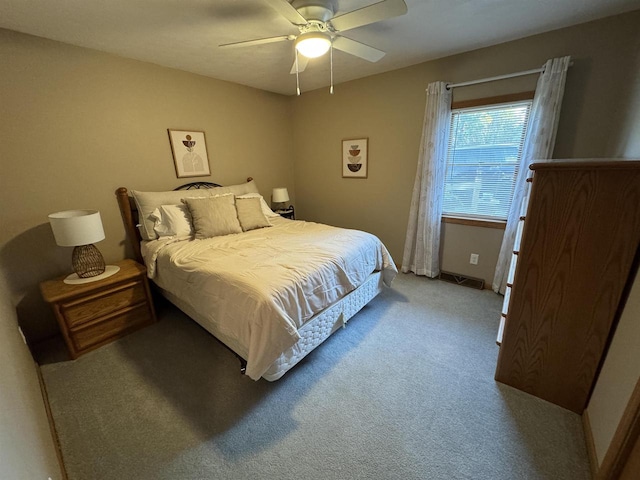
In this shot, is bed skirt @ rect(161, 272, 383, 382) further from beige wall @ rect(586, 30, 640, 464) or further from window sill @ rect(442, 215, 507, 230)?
beige wall @ rect(586, 30, 640, 464)

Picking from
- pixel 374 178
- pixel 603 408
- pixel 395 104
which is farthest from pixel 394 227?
pixel 603 408

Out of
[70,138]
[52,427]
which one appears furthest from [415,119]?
[52,427]

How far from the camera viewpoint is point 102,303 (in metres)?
2.11

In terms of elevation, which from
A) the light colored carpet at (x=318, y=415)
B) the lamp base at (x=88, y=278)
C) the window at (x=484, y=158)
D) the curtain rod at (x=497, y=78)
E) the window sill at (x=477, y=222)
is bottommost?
the light colored carpet at (x=318, y=415)

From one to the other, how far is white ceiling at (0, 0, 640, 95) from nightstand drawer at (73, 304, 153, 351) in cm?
222

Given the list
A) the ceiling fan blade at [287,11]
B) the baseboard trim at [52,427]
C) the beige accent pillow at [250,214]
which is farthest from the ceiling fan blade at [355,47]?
the baseboard trim at [52,427]

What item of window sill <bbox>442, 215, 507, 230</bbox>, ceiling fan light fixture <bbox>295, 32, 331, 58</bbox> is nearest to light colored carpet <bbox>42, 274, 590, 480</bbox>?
window sill <bbox>442, 215, 507, 230</bbox>

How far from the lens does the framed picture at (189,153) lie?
9.58ft

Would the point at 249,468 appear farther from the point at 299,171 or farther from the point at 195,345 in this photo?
the point at 299,171

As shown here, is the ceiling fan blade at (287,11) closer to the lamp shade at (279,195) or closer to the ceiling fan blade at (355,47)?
the ceiling fan blade at (355,47)

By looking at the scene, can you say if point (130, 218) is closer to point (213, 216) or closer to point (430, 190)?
point (213, 216)

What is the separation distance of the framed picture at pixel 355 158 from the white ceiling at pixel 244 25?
3.19 feet

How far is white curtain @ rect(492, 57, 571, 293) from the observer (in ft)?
7.12

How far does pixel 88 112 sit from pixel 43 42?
514 mm
